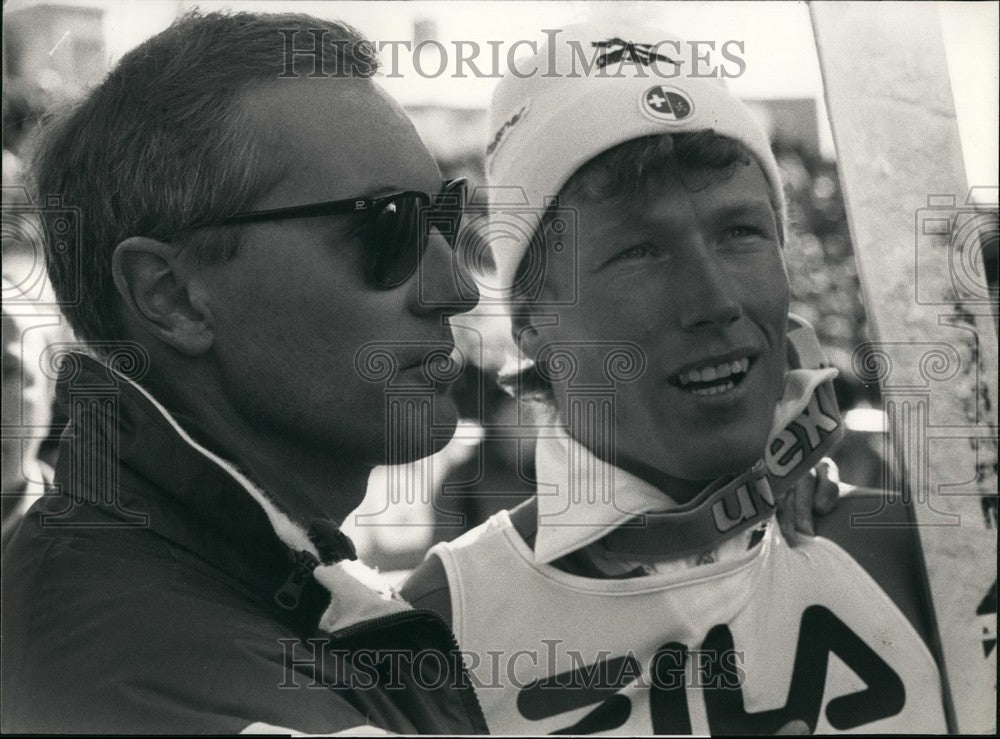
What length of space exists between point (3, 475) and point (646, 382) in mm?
1318

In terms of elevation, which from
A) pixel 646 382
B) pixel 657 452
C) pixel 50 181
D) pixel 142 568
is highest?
pixel 50 181

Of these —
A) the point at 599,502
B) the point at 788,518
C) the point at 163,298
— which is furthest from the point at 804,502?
the point at 163,298

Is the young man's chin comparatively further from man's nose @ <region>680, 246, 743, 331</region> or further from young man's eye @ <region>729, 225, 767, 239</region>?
young man's eye @ <region>729, 225, 767, 239</region>

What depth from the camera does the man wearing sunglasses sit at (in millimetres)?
1841

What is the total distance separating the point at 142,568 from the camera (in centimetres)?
184

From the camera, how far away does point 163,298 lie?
1973mm

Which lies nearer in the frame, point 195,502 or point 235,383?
point 195,502

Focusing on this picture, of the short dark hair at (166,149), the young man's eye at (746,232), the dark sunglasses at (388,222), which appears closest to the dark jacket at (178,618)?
the short dark hair at (166,149)

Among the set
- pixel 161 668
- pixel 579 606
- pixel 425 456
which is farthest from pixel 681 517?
pixel 161 668

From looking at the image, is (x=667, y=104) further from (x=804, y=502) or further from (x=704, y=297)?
(x=804, y=502)

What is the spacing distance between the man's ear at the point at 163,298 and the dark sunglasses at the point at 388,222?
139 millimetres

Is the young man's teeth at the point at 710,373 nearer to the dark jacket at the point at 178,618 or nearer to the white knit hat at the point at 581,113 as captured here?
the white knit hat at the point at 581,113

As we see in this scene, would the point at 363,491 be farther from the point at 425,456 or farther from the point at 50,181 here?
the point at 50,181

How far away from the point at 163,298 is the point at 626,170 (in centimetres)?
93
